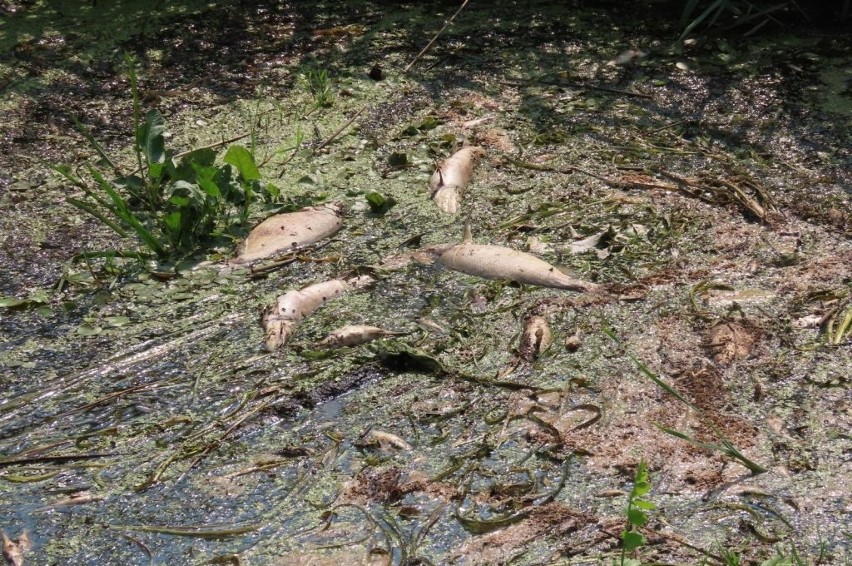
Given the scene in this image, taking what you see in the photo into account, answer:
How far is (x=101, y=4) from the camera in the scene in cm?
574

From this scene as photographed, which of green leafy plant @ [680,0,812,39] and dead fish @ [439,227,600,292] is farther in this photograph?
green leafy plant @ [680,0,812,39]

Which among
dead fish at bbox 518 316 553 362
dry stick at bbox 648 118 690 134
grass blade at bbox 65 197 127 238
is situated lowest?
dead fish at bbox 518 316 553 362

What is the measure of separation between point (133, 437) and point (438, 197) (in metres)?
1.54

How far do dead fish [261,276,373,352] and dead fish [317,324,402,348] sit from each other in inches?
4.8

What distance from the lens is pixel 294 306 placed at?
10.8 ft

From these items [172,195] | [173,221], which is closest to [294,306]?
[173,221]

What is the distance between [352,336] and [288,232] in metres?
0.68

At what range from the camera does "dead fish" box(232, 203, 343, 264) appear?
3.67 meters

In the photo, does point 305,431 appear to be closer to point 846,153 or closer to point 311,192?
point 311,192

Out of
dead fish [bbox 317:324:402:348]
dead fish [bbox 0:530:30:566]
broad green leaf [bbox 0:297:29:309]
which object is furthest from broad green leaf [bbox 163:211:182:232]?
dead fish [bbox 0:530:30:566]

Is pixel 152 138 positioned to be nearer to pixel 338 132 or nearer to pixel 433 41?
pixel 338 132

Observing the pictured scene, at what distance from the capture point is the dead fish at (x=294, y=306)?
3.21m

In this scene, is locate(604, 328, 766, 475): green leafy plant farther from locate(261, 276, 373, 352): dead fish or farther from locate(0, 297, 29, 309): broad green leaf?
locate(0, 297, 29, 309): broad green leaf

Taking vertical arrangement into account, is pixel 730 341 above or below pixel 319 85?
below
